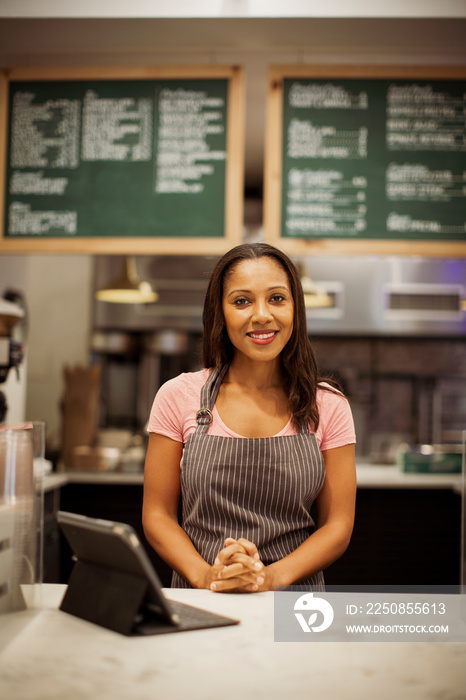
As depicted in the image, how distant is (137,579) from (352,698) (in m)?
0.34

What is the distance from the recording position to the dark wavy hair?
1.58 m

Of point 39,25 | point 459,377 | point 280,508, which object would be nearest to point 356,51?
point 39,25

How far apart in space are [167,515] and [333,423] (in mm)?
439

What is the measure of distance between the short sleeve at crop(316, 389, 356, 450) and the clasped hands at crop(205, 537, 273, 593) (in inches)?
15.2

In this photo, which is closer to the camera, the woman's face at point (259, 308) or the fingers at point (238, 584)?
the fingers at point (238, 584)

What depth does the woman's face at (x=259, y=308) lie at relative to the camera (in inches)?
60.0

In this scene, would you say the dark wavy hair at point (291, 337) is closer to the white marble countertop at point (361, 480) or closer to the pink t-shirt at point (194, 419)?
the pink t-shirt at point (194, 419)

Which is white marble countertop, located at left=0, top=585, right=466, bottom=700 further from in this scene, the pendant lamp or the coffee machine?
the pendant lamp

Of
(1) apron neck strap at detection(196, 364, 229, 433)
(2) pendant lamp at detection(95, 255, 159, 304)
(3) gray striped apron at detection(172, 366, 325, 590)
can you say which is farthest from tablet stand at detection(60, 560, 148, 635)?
(2) pendant lamp at detection(95, 255, 159, 304)

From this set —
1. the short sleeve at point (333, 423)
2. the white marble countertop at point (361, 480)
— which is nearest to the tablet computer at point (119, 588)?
the short sleeve at point (333, 423)

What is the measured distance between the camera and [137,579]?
0.98 meters

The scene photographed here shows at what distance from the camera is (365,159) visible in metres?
2.88

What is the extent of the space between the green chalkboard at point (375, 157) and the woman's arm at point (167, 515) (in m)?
1.55

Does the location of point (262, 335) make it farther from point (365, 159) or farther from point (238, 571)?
point (365, 159)
